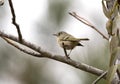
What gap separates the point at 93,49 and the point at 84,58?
62cm

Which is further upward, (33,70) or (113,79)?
(113,79)

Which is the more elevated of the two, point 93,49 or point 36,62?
point 93,49

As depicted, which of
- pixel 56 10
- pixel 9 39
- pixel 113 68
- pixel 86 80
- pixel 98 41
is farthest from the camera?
pixel 56 10

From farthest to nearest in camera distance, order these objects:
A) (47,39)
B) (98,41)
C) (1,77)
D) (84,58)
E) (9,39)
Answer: (47,39), (1,77), (98,41), (84,58), (9,39)

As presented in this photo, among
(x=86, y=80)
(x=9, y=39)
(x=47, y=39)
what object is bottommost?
(x=47, y=39)

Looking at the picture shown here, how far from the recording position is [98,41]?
470 centimetres

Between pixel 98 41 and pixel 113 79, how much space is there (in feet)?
11.6

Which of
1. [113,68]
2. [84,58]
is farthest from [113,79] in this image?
[84,58]

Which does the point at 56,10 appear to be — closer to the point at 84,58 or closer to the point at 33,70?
A: the point at 33,70

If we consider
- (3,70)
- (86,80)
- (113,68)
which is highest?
(113,68)

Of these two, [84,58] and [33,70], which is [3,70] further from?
[84,58]

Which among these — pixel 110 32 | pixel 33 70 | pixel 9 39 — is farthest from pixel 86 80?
pixel 110 32

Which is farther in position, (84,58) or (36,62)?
(36,62)

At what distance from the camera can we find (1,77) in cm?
646
